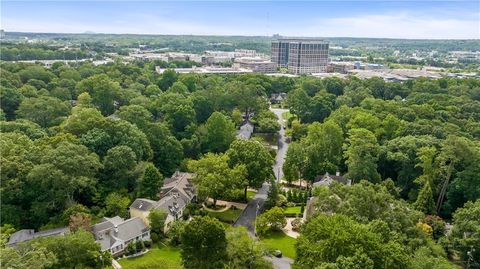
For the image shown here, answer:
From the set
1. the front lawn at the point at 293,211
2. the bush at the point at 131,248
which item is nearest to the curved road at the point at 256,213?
the front lawn at the point at 293,211

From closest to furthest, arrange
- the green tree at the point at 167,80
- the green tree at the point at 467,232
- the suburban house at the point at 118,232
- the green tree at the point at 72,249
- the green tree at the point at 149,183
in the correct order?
1. the green tree at the point at 72,249
2. the green tree at the point at 467,232
3. the suburban house at the point at 118,232
4. the green tree at the point at 149,183
5. the green tree at the point at 167,80

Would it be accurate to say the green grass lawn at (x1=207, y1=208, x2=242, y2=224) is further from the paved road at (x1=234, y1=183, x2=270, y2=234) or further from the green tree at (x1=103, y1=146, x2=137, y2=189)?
the green tree at (x1=103, y1=146, x2=137, y2=189)

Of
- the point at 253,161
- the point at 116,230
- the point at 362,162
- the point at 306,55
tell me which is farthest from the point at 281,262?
the point at 306,55

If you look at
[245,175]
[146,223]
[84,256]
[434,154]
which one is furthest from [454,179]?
[84,256]

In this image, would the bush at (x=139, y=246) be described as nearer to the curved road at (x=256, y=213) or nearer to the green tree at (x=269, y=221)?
the curved road at (x=256, y=213)

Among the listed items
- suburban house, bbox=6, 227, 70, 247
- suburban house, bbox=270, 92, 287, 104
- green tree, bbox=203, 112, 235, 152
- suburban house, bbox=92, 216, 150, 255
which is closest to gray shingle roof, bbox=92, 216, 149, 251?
suburban house, bbox=92, 216, 150, 255

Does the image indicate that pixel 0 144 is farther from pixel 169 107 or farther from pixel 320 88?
pixel 320 88
